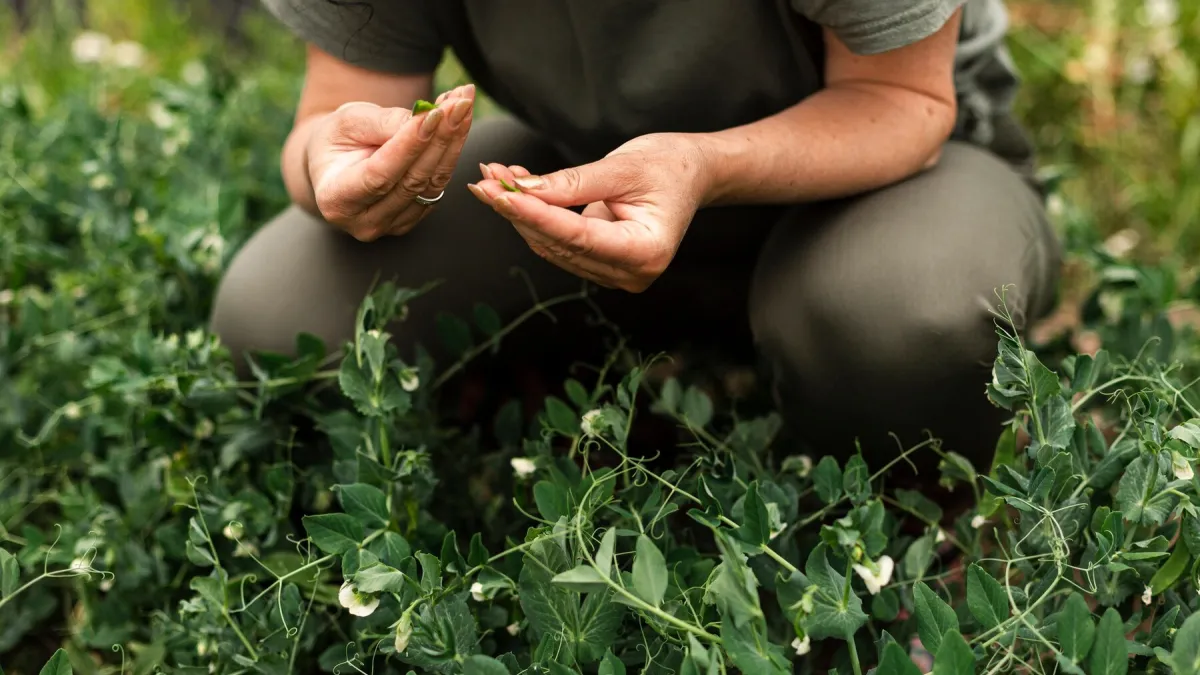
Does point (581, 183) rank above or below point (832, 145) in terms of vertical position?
above

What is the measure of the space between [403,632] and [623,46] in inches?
24.4

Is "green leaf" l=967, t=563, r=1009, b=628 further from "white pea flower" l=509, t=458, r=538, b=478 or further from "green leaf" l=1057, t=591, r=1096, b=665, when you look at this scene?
"white pea flower" l=509, t=458, r=538, b=478

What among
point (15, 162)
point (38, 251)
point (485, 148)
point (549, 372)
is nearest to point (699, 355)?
point (549, 372)

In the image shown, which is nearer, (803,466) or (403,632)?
(403,632)

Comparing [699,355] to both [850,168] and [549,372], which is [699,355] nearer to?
[549,372]

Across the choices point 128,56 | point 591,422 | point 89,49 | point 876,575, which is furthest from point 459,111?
point 128,56

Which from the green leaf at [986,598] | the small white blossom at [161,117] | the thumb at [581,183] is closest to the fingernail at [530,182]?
the thumb at [581,183]

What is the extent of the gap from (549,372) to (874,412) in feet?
1.78

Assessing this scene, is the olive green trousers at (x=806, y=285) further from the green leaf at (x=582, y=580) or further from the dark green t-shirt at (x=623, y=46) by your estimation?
the green leaf at (x=582, y=580)

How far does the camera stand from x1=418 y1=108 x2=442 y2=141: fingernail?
0.89 m

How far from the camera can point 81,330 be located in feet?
4.96

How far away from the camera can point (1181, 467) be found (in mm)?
902

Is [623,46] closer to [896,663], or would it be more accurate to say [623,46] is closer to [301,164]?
[301,164]

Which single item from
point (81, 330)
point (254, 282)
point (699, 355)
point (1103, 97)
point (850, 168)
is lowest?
point (1103, 97)
